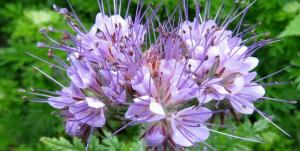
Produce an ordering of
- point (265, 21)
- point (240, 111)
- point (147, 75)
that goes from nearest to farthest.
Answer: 1. point (147, 75)
2. point (240, 111)
3. point (265, 21)

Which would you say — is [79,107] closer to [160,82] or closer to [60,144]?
[160,82]

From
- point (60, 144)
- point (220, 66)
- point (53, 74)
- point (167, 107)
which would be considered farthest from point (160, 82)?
point (53, 74)

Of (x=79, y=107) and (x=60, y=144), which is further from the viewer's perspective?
(x=60, y=144)

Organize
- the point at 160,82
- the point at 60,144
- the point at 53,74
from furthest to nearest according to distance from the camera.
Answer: the point at 53,74, the point at 60,144, the point at 160,82

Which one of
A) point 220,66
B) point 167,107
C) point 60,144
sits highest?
point 220,66

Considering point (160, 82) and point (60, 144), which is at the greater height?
point (160, 82)

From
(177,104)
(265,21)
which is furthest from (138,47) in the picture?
(265,21)

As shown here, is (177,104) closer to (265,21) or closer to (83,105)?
(83,105)

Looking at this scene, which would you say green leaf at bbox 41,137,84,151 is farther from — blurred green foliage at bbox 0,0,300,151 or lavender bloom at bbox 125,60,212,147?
lavender bloom at bbox 125,60,212,147
